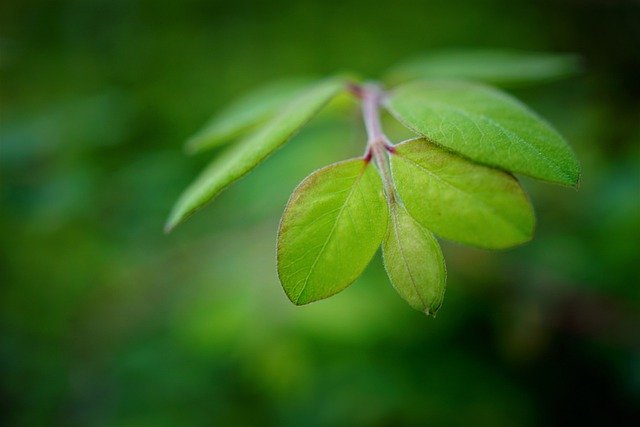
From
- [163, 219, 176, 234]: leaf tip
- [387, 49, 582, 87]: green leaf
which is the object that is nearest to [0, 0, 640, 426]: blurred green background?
[387, 49, 582, 87]: green leaf

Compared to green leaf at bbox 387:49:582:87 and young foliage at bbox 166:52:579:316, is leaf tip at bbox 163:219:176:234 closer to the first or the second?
young foliage at bbox 166:52:579:316

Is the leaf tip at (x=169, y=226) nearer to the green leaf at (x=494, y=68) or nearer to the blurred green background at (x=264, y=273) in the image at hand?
the green leaf at (x=494, y=68)

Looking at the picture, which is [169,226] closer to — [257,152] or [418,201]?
[257,152]

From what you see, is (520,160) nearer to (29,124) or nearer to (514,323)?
(514,323)

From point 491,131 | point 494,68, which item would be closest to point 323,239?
point 491,131

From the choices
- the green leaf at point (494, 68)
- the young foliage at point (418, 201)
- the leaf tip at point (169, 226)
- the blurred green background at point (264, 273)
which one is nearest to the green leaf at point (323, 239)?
the young foliage at point (418, 201)
